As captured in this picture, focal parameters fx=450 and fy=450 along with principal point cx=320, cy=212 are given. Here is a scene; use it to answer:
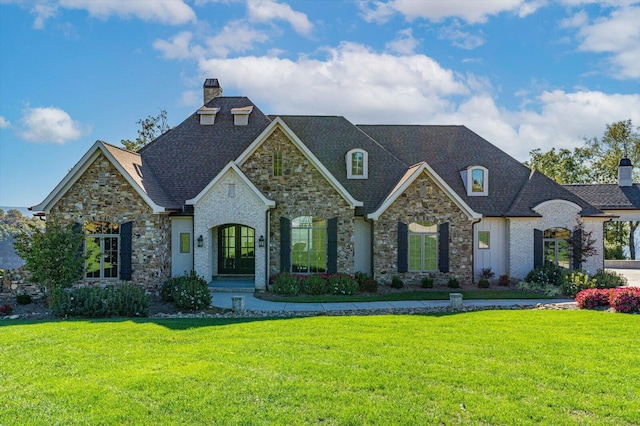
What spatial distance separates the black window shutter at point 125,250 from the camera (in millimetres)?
16297

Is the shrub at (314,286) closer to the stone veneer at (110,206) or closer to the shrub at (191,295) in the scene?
the shrub at (191,295)

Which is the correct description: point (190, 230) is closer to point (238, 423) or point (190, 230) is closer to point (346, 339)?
point (346, 339)

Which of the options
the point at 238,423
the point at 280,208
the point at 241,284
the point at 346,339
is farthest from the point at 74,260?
the point at 238,423

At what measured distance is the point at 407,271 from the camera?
1848 cm

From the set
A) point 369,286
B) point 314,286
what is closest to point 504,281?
point 369,286

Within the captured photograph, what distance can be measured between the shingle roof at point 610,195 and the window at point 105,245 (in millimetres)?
25363

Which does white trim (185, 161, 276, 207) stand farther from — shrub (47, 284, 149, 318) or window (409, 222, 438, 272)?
window (409, 222, 438, 272)

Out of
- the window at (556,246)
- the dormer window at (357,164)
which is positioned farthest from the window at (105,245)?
the window at (556,246)

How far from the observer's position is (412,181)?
1839 cm

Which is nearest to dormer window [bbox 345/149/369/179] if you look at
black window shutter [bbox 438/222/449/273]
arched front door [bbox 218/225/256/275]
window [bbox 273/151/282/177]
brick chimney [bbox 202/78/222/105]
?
Answer: window [bbox 273/151/282/177]

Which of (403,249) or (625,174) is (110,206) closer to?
(403,249)

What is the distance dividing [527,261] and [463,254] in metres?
Answer: 3.39

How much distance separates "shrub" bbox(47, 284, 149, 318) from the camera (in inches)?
500

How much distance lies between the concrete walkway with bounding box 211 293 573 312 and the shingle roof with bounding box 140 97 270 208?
5980 mm
